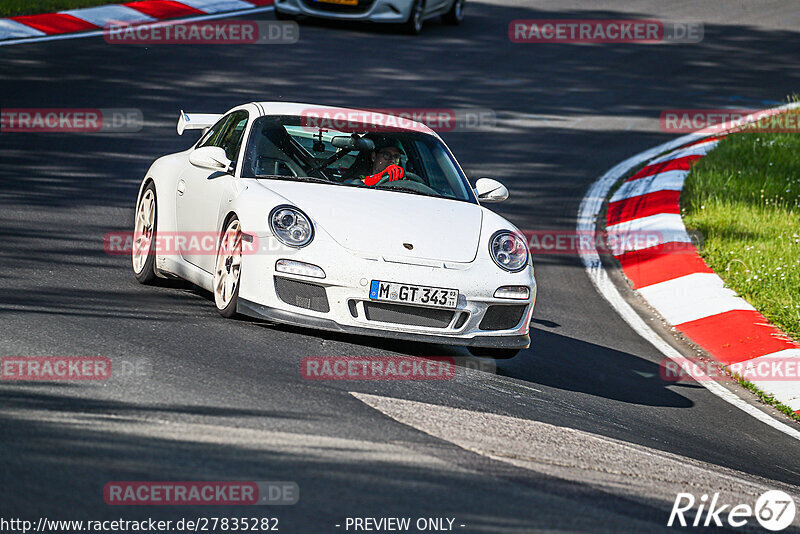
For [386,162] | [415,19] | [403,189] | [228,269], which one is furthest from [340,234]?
[415,19]

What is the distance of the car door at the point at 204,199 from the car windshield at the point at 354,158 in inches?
8.2

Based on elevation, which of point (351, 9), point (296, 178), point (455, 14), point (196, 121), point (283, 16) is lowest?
point (296, 178)

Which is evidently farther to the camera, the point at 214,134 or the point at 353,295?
the point at 214,134

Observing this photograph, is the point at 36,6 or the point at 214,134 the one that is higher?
the point at 36,6

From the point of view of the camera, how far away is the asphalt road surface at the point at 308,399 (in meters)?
4.30

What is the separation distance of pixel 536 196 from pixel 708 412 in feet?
17.3

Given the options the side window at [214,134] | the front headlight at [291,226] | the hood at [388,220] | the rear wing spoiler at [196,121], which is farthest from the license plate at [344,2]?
the front headlight at [291,226]

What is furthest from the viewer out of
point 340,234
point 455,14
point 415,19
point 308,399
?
point 455,14

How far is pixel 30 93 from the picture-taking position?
12.6 metres

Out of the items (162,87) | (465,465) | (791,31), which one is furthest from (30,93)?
(791,31)

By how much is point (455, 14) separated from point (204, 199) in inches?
509

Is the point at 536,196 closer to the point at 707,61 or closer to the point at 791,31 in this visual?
the point at 707,61

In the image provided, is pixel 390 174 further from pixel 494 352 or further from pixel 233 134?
pixel 494 352

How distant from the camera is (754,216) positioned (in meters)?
11.0
